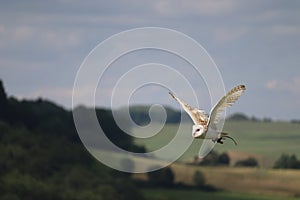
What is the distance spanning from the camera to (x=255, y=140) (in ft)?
351

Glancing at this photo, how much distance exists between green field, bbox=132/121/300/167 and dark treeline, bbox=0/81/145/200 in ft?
16.6

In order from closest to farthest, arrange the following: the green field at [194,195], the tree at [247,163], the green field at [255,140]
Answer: the green field at [194,195]
the tree at [247,163]
the green field at [255,140]

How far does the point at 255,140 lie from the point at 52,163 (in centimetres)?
2116

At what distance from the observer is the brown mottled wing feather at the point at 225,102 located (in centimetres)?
2636

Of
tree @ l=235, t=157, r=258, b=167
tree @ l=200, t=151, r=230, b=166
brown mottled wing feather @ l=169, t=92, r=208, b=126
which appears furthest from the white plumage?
tree @ l=200, t=151, r=230, b=166

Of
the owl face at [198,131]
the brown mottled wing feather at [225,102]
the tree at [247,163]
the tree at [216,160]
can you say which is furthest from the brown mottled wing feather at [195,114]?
the tree at [216,160]

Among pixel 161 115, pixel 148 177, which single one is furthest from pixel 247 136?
pixel 161 115

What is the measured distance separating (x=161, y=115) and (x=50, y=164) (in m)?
84.2

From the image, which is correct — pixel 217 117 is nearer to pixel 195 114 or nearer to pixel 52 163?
pixel 195 114

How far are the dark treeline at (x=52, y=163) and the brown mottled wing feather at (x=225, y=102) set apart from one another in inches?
2995

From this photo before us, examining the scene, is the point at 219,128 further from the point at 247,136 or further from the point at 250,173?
the point at 247,136

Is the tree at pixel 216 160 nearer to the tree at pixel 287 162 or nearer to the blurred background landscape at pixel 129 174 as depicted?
the blurred background landscape at pixel 129 174

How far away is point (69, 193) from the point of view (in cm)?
11012

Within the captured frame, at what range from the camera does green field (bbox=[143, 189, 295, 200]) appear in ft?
278
